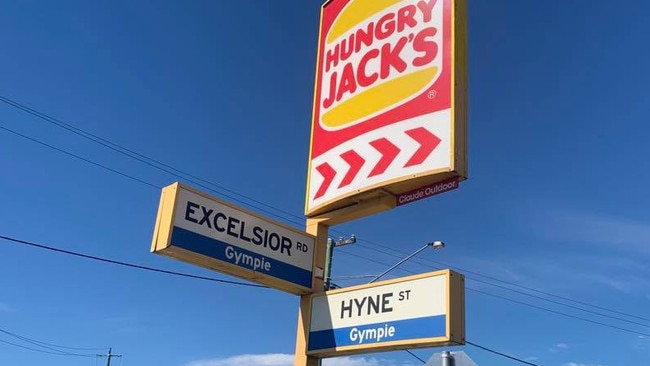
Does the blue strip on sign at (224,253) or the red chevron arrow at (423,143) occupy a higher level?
the red chevron arrow at (423,143)

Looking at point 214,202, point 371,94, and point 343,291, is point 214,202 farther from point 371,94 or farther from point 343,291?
point 371,94

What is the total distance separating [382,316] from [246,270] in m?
1.43

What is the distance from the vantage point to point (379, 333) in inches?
234

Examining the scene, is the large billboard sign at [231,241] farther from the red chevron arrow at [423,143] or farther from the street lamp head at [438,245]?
the street lamp head at [438,245]

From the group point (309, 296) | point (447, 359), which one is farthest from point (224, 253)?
point (447, 359)

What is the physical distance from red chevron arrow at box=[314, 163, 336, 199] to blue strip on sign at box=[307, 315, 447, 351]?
1604 mm

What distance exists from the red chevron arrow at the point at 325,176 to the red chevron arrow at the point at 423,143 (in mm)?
1172

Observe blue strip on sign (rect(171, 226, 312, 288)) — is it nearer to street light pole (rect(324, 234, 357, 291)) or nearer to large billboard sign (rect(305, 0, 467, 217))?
large billboard sign (rect(305, 0, 467, 217))

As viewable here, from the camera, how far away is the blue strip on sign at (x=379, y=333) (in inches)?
220

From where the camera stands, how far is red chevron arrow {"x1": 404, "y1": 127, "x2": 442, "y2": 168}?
20.1ft

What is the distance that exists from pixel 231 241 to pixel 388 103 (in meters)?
2.22

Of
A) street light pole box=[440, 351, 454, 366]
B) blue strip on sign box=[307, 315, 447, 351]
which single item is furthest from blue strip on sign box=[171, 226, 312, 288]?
street light pole box=[440, 351, 454, 366]

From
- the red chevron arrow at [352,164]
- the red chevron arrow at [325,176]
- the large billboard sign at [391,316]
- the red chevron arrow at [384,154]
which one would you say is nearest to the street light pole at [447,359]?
the large billboard sign at [391,316]

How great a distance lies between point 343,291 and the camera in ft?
21.3
